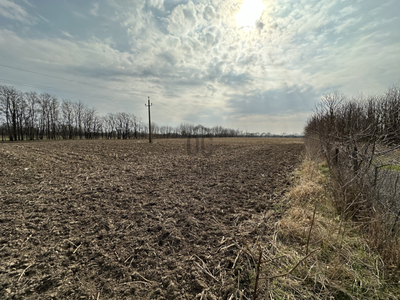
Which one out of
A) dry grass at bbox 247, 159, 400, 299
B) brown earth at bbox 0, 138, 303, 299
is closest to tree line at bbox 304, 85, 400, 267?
dry grass at bbox 247, 159, 400, 299

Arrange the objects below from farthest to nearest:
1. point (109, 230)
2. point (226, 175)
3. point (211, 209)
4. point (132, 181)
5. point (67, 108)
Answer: point (67, 108) → point (226, 175) → point (132, 181) → point (211, 209) → point (109, 230)

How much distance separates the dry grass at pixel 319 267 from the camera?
2.47 metres

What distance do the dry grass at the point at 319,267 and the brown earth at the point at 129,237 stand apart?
1.21 feet

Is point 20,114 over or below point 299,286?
over

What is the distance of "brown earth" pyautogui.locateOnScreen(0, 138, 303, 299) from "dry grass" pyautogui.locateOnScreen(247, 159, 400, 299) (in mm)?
368

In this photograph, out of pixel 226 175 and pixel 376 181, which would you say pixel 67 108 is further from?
pixel 376 181

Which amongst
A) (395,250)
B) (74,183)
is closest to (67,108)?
(74,183)

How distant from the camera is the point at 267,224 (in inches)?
166

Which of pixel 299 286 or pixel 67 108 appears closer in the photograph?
pixel 299 286

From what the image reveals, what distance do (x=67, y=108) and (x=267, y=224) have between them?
8227 cm

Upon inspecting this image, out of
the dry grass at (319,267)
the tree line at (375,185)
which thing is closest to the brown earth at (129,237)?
the dry grass at (319,267)

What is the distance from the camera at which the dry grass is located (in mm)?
2469

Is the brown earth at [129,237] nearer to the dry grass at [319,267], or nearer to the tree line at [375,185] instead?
the dry grass at [319,267]

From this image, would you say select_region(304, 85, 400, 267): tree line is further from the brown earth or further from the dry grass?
the brown earth
